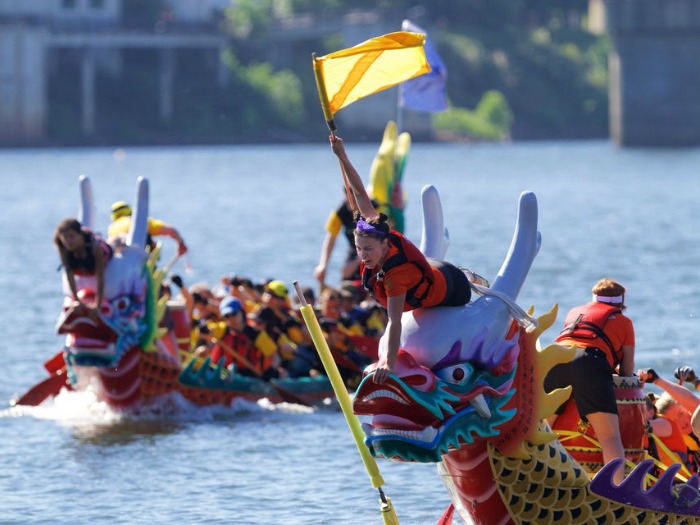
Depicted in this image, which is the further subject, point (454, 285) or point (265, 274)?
point (265, 274)

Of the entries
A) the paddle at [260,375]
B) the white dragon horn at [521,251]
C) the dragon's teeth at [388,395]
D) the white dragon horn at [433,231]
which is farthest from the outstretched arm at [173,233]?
the dragon's teeth at [388,395]

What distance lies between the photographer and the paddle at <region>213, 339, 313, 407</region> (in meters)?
17.4

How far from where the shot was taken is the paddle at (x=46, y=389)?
16875 mm

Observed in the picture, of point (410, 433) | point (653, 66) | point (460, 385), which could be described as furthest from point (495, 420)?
point (653, 66)

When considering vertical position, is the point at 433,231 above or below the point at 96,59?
above

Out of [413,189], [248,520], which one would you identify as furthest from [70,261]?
[413,189]

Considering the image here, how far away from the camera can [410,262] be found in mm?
8109

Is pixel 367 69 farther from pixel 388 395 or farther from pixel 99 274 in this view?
pixel 99 274

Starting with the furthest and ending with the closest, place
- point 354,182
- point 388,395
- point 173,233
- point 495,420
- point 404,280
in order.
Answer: point 173,233 < point 354,182 < point 495,420 < point 404,280 < point 388,395

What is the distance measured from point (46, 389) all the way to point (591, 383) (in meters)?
8.91

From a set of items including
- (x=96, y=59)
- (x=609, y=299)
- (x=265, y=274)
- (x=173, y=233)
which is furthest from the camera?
(x=96, y=59)

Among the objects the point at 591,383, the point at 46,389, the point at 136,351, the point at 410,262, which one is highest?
the point at 410,262

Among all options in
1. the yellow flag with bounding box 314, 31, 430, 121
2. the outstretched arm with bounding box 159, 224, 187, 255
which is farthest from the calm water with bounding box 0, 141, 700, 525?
the yellow flag with bounding box 314, 31, 430, 121

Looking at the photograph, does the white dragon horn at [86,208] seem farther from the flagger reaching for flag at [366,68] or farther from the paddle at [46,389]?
the flagger reaching for flag at [366,68]
